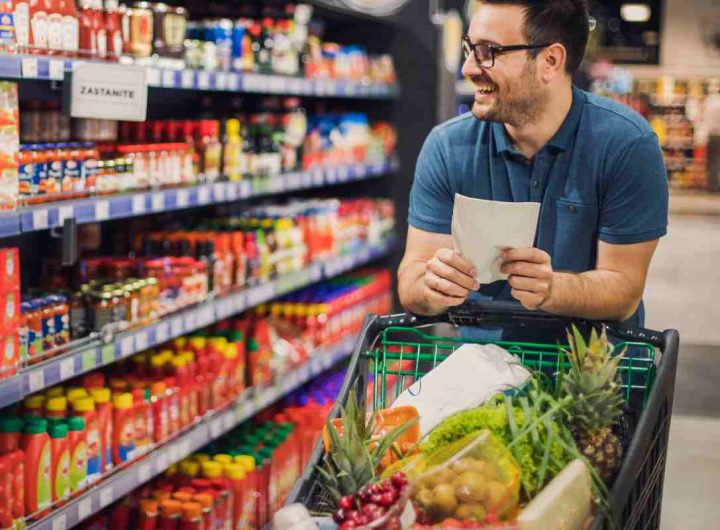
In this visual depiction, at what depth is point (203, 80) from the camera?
4.17 m

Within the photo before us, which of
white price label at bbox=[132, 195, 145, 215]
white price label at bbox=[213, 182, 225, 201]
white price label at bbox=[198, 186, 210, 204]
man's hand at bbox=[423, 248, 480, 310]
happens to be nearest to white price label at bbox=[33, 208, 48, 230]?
white price label at bbox=[132, 195, 145, 215]

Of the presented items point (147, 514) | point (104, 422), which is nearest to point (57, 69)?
point (104, 422)

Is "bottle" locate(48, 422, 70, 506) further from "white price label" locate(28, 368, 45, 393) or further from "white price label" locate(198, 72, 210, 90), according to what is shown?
"white price label" locate(198, 72, 210, 90)

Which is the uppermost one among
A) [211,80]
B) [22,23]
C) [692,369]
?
[22,23]

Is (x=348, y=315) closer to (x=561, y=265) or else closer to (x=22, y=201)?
(x=22, y=201)

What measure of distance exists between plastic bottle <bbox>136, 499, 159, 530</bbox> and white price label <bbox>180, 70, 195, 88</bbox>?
58.1 inches

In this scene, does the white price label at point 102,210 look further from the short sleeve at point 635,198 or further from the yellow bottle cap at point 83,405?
the short sleeve at point 635,198

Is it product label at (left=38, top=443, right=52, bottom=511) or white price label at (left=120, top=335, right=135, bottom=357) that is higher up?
white price label at (left=120, top=335, right=135, bottom=357)

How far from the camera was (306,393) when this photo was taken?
18.9 ft

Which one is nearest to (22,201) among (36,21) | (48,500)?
(36,21)

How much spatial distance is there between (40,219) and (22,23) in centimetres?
56

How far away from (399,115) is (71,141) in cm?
338

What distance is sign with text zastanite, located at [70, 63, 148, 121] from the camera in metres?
3.33

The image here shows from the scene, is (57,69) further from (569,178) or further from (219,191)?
(569,178)
